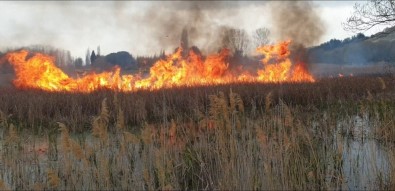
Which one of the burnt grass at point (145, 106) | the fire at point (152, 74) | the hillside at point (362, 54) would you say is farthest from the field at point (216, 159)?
the hillside at point (362, 54)

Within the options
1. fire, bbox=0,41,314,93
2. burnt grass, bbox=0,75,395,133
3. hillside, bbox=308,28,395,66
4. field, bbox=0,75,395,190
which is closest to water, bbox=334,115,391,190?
field, bbox=0,75,395,190

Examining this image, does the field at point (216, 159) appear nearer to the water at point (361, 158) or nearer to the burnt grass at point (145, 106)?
the water at point (361, 158)

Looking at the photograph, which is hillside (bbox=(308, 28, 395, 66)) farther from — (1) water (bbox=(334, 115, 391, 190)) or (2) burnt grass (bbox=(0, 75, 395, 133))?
(1) water (bbox=(334, 115, 391, 190))

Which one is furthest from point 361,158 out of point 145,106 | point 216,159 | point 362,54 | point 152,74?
point 362,54

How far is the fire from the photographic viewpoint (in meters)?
18.8

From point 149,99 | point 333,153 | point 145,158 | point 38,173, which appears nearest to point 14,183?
point 38,173

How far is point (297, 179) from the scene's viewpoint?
189 inches

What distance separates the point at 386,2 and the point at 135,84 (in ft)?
41.4

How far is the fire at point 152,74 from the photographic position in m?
18.8

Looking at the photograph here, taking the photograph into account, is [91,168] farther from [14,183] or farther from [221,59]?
[221,59]

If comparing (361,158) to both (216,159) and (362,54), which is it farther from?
(362,54)

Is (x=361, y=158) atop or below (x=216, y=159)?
below

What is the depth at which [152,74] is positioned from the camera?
21.0 meters

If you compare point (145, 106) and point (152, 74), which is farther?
point (152, 74)
